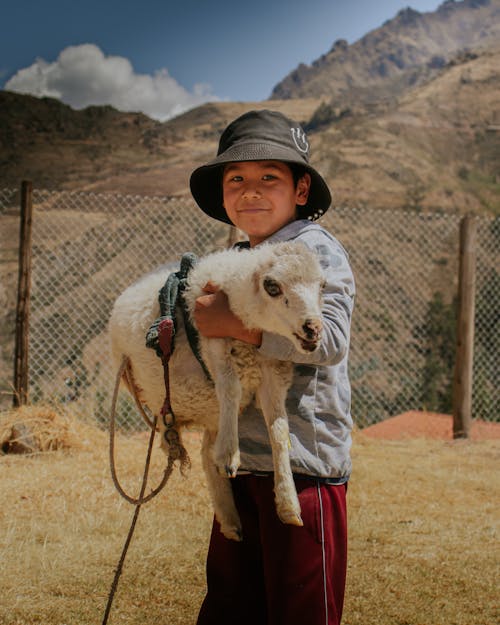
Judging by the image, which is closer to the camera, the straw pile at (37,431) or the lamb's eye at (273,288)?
the lamb's eye at (273,288)

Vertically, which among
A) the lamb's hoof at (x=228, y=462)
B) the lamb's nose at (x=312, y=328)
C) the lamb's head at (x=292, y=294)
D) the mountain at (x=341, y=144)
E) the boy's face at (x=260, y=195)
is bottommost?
the lamb's hoof at (x=228, y=462)

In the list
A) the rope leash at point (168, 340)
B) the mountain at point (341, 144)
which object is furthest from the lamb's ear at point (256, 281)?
the mountain at point (341, 144)

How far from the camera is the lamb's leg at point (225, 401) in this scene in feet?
4.96

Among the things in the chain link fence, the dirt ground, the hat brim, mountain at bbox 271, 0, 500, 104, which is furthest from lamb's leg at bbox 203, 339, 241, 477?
mountain at bbox 271, 0, 500, 104

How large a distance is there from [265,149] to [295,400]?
700 millimetres

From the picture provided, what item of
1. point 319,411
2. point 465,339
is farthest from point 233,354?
point 465,339

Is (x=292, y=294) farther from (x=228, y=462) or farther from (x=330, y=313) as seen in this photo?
(x=228, y=462)

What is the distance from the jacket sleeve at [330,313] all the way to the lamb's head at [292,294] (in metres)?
0.04

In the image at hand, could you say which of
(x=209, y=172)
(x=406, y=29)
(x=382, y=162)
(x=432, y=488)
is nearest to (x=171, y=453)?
(x=209, y=172)

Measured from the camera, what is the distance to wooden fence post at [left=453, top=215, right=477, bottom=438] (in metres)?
6.82

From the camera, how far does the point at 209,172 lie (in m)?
2.08

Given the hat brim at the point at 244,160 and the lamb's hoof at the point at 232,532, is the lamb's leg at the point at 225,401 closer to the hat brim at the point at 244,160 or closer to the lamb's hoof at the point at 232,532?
the lamb's hoof at the point at 232,532

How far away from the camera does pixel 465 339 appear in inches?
269

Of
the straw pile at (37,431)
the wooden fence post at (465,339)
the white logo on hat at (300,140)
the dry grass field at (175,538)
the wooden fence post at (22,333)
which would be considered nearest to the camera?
the white logo on hat at (300,140)
